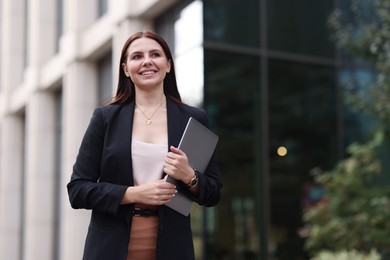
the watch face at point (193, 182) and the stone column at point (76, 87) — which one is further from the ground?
the stone column at point (76, 87)

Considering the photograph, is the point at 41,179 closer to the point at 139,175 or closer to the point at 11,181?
the point at 11,181

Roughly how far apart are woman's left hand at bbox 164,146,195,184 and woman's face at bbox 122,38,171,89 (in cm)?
35

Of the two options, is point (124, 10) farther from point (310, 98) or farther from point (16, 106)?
point (16, 106)

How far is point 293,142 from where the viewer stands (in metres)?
14.9

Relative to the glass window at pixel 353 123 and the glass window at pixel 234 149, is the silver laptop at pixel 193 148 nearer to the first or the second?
the glass window at pixel 234 149

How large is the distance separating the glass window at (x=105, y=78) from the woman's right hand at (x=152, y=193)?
577 inches

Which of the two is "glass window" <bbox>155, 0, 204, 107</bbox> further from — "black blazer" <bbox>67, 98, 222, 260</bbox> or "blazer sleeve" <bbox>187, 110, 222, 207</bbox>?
"black blazer" <bbox>67, 98, 222, 260</bbox>

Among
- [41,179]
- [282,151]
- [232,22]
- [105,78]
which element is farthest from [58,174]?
[232,22]

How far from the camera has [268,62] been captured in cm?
1454

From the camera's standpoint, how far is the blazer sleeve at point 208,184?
2.99 m

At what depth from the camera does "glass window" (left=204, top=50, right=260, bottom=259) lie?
13523mm

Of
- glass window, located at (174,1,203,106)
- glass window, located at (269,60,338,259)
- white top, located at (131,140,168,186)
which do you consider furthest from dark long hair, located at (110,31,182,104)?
glass window, located at (269,60,338,259)

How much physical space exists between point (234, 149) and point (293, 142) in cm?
153

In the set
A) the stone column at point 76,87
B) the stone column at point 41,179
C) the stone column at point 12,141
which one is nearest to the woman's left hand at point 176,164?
the stone column at point 76,87
